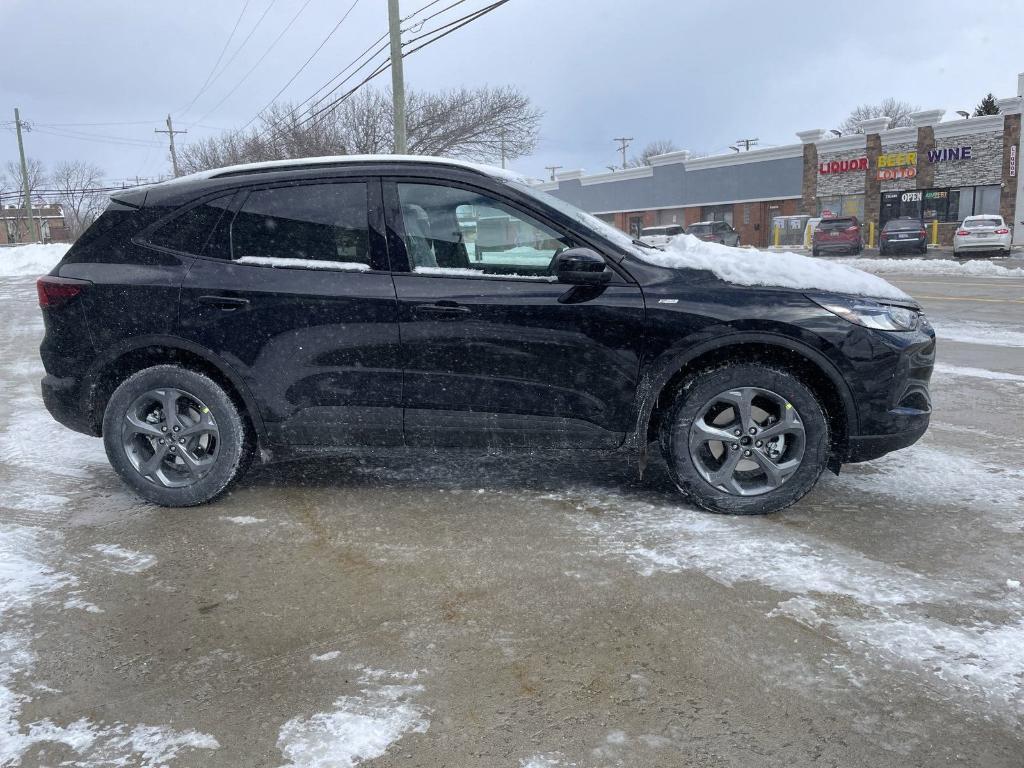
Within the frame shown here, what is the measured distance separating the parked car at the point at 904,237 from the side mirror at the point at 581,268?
31484 millimetres

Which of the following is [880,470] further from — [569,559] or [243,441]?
[243,441]

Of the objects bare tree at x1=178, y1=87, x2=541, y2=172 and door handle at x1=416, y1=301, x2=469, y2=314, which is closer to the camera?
door handle at x1=416, y1=301, x2=469, y2=314

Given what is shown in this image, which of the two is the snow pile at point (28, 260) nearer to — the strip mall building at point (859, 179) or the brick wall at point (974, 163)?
the strip mall building at point (859, 179)

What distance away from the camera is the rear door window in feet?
13.4

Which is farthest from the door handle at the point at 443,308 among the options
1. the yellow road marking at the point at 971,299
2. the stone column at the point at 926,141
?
the stone column at the point at 926,141

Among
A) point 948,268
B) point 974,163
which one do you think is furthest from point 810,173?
point 948,268

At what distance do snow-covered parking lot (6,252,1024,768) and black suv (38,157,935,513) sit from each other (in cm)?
37

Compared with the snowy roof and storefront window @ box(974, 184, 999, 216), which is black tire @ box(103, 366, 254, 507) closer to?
the snowy roof

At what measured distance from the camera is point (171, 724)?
241cm

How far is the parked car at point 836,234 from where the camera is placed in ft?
109

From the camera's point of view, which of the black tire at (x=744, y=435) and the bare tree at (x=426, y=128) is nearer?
the black tire at (x=744, y=435)

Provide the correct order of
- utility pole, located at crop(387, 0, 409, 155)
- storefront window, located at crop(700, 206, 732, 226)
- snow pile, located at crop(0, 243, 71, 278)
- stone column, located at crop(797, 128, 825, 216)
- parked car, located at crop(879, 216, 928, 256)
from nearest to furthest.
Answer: utility pole, located at crop(387, 0, 409, 155) → parked car, located at crop(879, 216, 928, 256) → snow pile, located at crop(0, 243, 71, 278) → stone column, located at crop(797, 128, 825, 216) → storefront window, located at crop(700, 206, 732, 226)

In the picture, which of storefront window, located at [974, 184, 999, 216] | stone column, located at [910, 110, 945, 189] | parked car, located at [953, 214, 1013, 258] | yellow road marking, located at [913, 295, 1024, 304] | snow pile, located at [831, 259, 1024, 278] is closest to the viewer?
yellow road marking, located at [913, 295, 1024, 304]

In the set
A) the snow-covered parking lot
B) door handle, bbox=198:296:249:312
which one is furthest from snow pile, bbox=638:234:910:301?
door handle, bbox=198:296:249:312
